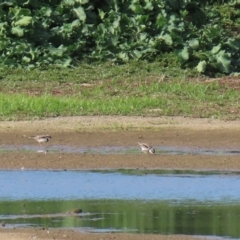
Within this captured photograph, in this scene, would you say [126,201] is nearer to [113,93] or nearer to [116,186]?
[116,186]

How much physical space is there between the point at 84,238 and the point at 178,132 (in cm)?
577

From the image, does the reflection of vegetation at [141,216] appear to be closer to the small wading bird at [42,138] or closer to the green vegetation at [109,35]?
the small wading bird at [42,138]

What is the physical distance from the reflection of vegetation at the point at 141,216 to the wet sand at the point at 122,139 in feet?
7.04

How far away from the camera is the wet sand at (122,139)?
1187 centimetres

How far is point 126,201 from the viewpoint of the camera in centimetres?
970

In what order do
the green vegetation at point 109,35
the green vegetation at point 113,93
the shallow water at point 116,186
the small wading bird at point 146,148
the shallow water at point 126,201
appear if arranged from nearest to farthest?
1. the shallow water at point 126,201
2. the shallow water at point 116,186
3. the small wading bird at point 146,148
4. the green vegetation at point 113,93
5. the green vegetation at point 109,35

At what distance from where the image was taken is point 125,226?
868 centimetres

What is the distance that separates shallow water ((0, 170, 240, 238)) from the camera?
28.6 ft

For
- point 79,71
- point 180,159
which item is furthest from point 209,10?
point 180,159

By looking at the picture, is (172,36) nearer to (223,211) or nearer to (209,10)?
(209,10)

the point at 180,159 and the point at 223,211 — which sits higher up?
the point at 223,211

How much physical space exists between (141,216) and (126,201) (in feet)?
2.13

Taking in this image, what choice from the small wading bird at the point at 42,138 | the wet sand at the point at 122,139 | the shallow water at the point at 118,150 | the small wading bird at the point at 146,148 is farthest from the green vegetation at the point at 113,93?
the small wading bird at the point at 146,148

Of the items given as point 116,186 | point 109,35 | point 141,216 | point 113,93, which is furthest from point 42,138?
point 109,35
